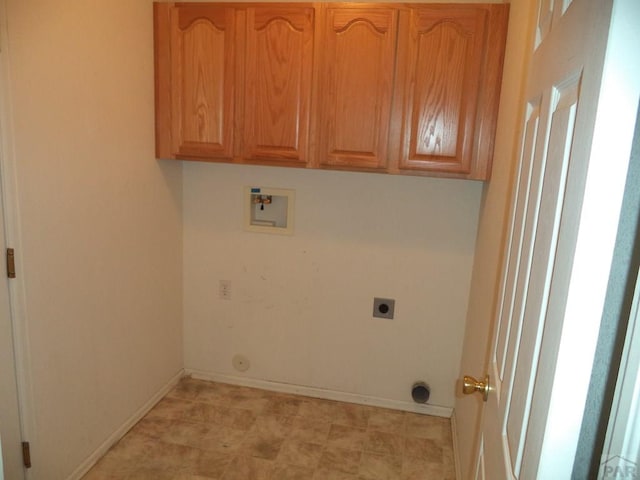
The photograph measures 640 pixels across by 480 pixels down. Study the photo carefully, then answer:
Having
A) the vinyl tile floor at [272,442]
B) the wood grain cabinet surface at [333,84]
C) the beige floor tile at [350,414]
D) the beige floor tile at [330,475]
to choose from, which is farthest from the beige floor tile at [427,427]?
the wood grain cabinet surface at [333,84]

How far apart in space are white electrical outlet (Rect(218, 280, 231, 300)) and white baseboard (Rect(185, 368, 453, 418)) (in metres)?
0.53

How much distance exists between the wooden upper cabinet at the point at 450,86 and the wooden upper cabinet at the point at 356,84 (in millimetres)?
78

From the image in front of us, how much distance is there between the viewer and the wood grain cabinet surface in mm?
1956

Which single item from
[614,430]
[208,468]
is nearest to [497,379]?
[614,430]

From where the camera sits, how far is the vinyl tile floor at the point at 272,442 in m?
2.06

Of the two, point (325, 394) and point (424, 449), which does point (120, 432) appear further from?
point (424, 449)

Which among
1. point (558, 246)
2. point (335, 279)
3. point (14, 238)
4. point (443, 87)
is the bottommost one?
point (335, 279)

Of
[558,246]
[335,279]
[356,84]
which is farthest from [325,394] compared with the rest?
[558,246]

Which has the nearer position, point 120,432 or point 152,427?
point 120,432

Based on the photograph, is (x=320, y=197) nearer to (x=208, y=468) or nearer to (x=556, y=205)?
(x=208, y=468)

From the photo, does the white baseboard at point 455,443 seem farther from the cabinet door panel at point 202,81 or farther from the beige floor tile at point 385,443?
the cabinet door panel at point 202,81

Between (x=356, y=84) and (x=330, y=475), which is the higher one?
(x=356, y=84)

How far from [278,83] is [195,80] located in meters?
0.44

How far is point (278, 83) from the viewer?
2.11 metres
